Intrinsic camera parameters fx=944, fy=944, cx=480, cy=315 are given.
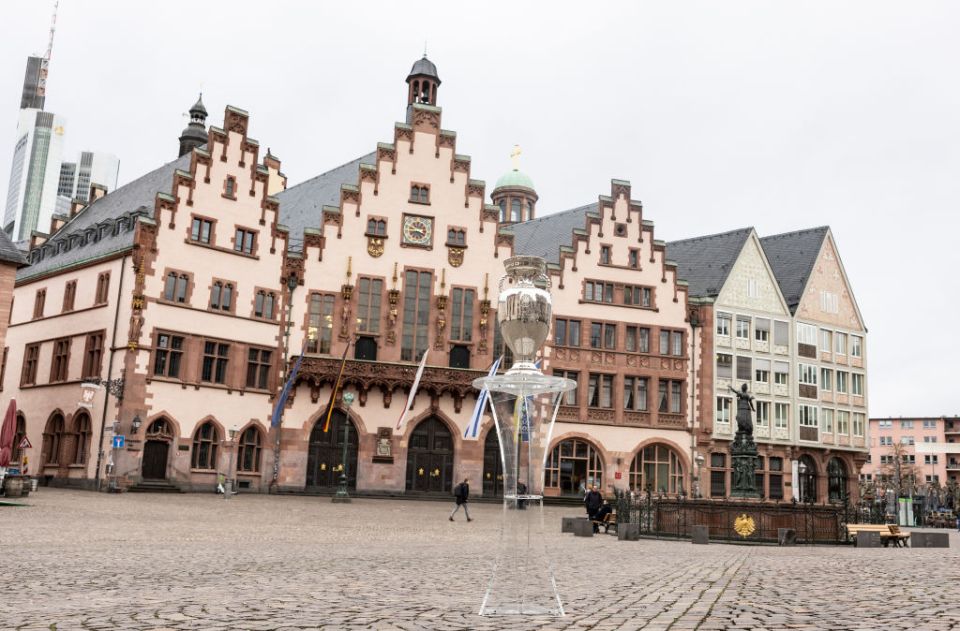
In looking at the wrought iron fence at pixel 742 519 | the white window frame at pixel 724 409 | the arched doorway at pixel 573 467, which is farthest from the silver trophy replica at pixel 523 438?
the white window frame at pixel 724 409

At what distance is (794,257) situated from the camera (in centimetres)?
6159

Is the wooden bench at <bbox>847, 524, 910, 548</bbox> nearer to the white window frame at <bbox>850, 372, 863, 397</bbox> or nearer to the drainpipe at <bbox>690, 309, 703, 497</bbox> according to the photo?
the drainpipe at <bbox>690, 309, 703, 497</bbox>

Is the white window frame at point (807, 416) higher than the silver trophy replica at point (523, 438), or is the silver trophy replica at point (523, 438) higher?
the white window frame at point (807, 416)

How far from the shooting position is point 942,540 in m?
26.0

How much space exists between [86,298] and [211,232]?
24.4 ft

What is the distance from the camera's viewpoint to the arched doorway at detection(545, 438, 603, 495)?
165 feet

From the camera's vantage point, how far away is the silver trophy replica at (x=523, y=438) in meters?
8.81

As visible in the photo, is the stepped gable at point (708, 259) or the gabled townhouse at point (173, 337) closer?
the gabled townhouse at point (173, 337)

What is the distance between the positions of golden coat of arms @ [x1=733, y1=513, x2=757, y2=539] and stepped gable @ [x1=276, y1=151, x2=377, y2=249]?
29.8 meters

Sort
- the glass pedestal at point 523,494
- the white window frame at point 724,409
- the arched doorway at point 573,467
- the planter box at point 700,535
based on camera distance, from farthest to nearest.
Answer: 1. the white window frame at point 724,409
2. the arched doorway at point 573,467
3. the planter box at point 700,535
4. the glass pedestal at point 523,494

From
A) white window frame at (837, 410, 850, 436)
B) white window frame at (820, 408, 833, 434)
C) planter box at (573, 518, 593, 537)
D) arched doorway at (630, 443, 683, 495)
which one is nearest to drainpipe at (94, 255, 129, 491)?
planter box at (573, 518, 593, 537)

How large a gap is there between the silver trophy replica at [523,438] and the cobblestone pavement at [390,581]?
41 centimetres

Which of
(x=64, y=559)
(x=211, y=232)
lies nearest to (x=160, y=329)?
(x=211, y=232)

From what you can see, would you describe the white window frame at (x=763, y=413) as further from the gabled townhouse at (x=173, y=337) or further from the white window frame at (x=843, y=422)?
the gabled townhouse at (x=173, y=337)
